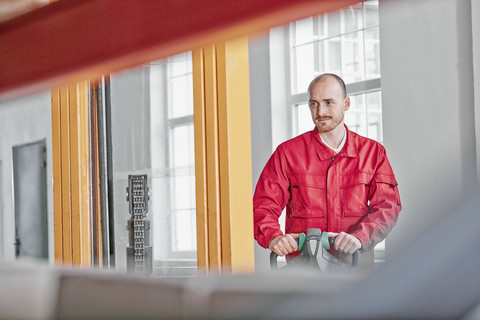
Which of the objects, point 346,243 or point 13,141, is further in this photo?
point 13,141

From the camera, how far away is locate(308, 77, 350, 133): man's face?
8.18 ft

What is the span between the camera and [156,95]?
378 centimetres

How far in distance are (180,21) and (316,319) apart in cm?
20

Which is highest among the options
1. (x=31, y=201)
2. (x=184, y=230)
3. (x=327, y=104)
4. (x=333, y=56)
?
(x=333, y=56)

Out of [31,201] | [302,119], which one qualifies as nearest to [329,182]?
[302,119]

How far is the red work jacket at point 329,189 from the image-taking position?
7.86 feet

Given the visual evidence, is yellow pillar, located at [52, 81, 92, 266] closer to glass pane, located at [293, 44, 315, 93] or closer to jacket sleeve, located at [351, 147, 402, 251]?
jacket sleeve, located at [351, 147, 402, 251]

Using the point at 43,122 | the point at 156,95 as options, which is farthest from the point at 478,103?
the point at 43,122

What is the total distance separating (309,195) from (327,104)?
0.37 m

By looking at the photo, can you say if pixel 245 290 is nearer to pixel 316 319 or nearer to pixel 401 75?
pixel 316 319

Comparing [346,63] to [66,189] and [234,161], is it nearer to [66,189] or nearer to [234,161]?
[234,161]

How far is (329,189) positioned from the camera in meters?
2.42

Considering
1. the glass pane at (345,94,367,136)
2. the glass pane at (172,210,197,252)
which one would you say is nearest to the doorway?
the glass pane at (172,210,197,252)

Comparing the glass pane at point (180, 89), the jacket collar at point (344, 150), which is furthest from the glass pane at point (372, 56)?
the glass pane at point (180, 89)
